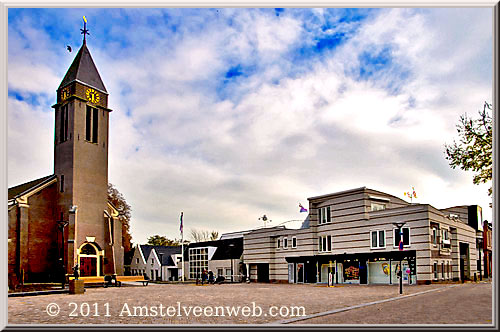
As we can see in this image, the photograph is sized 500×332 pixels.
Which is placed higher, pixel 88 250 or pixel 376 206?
pixel 376 206

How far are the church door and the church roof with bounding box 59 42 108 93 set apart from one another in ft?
49.3

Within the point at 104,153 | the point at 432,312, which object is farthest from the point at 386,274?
the point at 104,153

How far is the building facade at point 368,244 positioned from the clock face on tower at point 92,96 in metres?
21.0

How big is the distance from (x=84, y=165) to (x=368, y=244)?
2480 centimetres

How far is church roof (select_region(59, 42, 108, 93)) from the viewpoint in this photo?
4162 centimetres

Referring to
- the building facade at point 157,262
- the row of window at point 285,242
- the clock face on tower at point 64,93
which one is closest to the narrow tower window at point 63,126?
the clock face on tower at point 64,93

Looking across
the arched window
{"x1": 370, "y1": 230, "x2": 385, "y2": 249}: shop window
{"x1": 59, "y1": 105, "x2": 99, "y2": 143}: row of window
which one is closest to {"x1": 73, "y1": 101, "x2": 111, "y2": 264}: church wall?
{"x1": 59, "y1": 105, "x2": 99, "y2": 143}: row of window

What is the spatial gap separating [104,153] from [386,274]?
85.8ft

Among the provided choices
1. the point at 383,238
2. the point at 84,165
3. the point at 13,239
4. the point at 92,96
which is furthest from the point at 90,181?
the point at 383,238

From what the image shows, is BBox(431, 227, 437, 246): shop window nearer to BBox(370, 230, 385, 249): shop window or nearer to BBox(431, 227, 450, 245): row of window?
BBox(431, 227, 450, 245): row of window

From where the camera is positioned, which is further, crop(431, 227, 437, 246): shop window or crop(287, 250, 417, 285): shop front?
crop(287, 250, 417, 285): shop front

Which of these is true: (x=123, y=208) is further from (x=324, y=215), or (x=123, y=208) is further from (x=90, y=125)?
(x=324, y=215)

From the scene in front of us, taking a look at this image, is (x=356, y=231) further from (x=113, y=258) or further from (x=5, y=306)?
(x=5, y=306)

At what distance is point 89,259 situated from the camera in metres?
41.4
